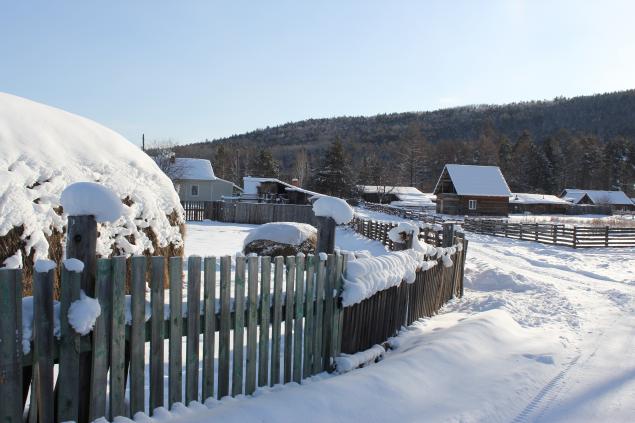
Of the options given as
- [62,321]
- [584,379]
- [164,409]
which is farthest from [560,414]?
[62,321]

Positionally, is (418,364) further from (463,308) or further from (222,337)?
(463,308)

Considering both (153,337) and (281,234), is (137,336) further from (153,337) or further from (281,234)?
(281,234)

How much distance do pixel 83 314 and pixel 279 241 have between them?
404 inches

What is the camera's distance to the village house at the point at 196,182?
5062 cm

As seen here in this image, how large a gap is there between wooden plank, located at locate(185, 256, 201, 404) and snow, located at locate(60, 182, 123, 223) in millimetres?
724

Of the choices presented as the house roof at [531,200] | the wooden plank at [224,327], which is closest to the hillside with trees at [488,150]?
the house roof at [531,200]

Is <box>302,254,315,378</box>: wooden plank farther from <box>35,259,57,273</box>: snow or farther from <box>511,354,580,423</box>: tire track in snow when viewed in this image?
<box>35,259,57,273</box>: snow

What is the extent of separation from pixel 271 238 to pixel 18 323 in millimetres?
10559

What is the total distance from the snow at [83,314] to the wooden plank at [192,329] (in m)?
0.75

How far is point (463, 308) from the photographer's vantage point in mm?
9211

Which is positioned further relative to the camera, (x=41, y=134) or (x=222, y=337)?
(x=41, y=134)

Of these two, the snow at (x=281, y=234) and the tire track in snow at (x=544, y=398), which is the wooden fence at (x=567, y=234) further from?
the tire track in snow at (x=544, y=398)

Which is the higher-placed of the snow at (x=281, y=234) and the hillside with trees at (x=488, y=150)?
the hillside with trees at (x=488, y=150)

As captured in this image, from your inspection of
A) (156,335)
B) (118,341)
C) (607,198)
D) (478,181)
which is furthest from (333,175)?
(118,341)
